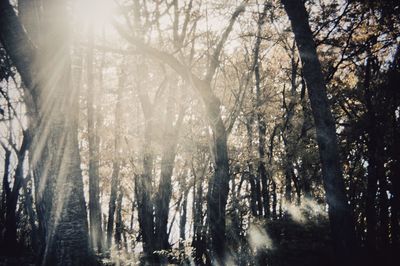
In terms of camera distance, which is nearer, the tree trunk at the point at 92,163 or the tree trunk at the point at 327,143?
the tree trunk at the point at 327,143

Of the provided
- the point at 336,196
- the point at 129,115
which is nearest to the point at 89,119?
the point at 129,115

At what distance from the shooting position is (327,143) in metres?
7.18

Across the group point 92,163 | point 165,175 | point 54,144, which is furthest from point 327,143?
point 92,163

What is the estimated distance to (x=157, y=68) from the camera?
13133 mm

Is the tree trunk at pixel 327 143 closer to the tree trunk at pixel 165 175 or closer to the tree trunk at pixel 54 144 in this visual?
the tree trunk at pixel 54 144

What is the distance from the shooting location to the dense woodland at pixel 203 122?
5.53m

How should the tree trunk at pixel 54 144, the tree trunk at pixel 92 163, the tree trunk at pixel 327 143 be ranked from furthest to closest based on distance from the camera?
the tree trunk at pixel 92 163
the tree trunk at pixel 327 143
the tree trunk at pixel 54 144

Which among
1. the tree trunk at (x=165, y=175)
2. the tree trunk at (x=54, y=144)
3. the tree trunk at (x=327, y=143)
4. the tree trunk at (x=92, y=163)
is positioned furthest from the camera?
the tree trunk at (x=92, y=163)

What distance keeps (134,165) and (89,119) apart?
10.1ft

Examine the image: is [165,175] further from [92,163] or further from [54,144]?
[54,144]

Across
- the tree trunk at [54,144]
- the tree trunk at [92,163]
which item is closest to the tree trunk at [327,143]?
the tree trunk at [54,144]

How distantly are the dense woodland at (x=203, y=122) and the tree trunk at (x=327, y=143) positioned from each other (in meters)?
0.02

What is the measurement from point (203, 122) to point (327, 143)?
648 cm

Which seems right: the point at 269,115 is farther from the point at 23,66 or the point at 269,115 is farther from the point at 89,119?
the point at 23,66
